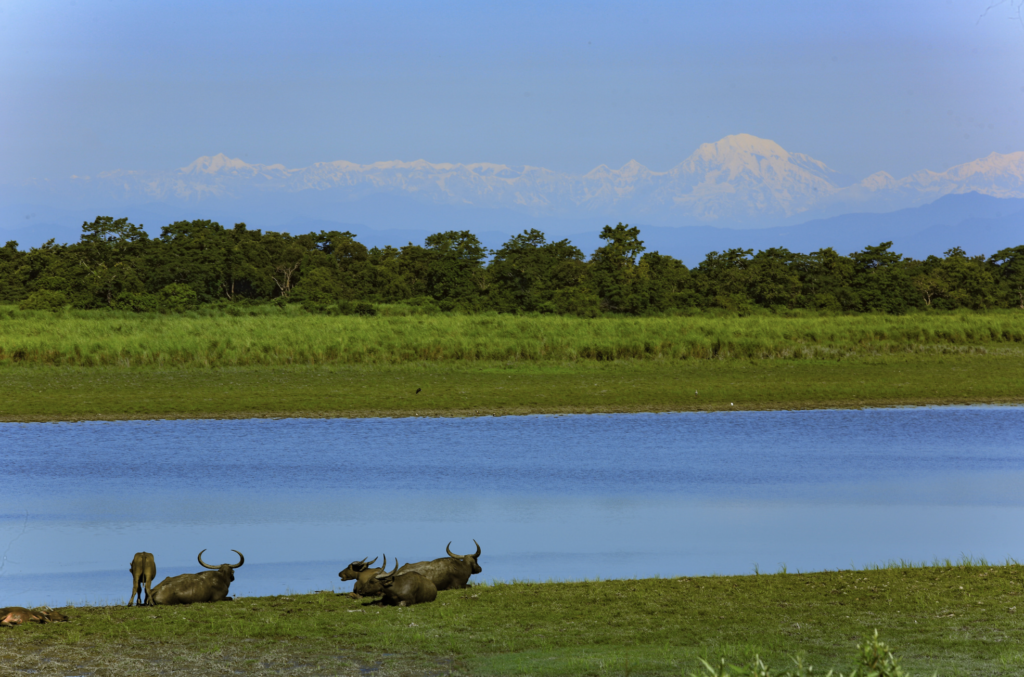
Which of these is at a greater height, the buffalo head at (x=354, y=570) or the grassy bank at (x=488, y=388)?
the grassy bank at (x=488, y=388)

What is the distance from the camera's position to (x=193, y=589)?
9.28 meters

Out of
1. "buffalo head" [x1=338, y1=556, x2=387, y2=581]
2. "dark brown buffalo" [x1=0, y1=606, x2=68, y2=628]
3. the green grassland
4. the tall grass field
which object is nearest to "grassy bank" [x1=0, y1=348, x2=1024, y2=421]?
the green grassland

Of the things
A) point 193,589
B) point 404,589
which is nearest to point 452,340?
point 193,589

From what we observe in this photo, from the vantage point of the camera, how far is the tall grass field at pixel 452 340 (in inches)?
1296

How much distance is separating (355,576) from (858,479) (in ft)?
32.1

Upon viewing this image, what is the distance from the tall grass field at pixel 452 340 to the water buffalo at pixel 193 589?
76.2ft

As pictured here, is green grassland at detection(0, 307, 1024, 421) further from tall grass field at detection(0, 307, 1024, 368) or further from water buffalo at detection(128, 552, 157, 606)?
water buffalo at detection(128, 552, 157, 606)

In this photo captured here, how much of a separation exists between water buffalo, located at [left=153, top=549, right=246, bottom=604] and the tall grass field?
23.2 metres

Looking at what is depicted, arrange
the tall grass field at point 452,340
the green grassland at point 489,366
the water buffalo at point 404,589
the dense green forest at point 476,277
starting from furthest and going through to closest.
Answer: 1. the dense green forest at point 476,277
2. the tall grass field at point 452,340
3. the green grassland at point 489,366
4. the water buffalo at point 404,589

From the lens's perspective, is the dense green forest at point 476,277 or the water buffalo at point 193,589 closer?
the water buffalo at point 193,589

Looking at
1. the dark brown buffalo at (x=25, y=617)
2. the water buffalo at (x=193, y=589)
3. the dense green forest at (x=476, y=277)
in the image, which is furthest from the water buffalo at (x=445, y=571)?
the dense green forest at (x=476, y=277)

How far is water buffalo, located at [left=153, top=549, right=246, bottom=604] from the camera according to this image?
9250 mm

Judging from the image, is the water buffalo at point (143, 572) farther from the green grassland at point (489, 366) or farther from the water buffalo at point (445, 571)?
the green grassland at point (489, 366)

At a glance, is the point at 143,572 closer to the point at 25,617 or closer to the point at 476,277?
the point at 25,617
